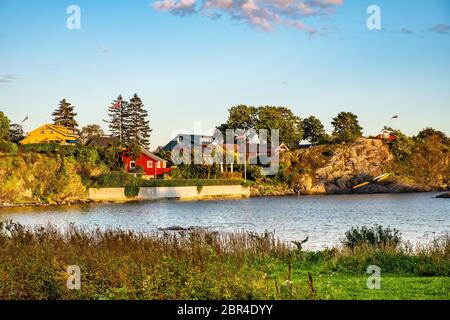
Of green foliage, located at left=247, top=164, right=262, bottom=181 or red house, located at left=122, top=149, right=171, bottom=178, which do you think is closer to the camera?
red house, located at left=122, top=149, right=171, bottom=178

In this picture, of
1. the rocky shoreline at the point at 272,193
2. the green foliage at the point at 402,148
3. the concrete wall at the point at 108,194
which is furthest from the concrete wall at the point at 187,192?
the green foliage at the point at 402,148

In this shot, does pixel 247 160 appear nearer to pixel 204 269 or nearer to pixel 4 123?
pixel 4 123

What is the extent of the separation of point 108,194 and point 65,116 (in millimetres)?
34429

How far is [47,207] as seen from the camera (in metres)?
65.0

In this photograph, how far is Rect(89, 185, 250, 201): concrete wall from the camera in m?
74.1

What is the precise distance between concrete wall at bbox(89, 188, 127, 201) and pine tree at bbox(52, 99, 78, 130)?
32.1 metres

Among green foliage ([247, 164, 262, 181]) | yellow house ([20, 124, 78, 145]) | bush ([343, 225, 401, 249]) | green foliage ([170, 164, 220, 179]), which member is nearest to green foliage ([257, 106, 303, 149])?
green foliage ([247, 164, 262, 181])

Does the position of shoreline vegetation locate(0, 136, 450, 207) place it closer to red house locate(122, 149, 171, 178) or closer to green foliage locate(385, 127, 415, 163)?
green foliage locate(385, 127, 415, 163)

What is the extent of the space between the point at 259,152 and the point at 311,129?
26756 mm

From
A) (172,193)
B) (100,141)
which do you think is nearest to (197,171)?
(172,193)

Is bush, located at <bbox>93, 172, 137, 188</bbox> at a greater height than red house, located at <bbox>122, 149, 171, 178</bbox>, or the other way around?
red house, located at <bbox>122, 149, 171, 178</bbox>

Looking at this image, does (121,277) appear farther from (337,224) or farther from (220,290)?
(337,224)
